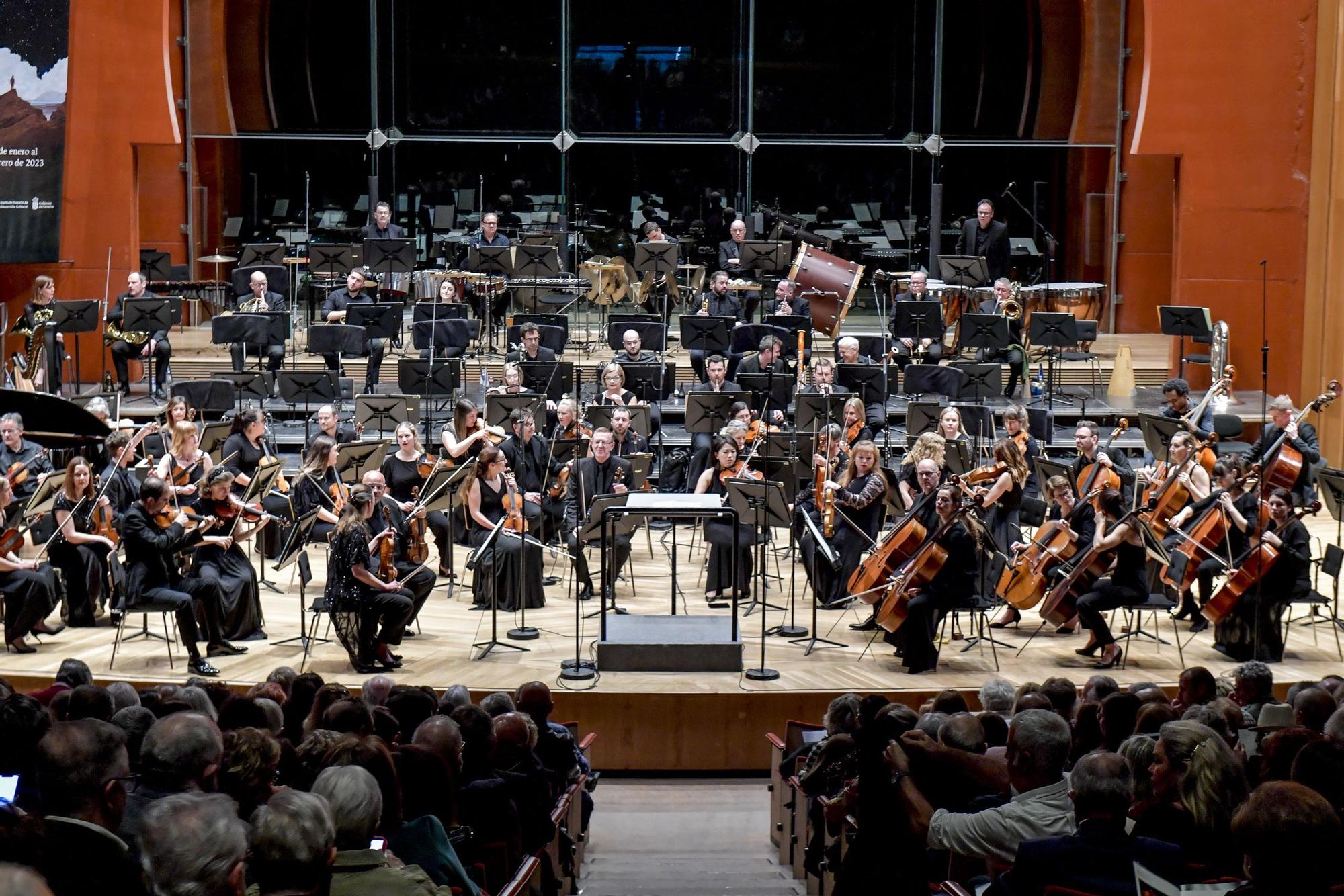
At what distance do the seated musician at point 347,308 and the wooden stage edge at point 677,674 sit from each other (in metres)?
4.38

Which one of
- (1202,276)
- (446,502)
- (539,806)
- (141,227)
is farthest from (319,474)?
(1202,276)

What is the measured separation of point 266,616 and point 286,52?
1068 centimetres

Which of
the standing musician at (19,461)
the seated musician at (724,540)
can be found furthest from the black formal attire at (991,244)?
the standing musician at (19,461)

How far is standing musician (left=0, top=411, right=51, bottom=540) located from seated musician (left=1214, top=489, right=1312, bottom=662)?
7.66 m

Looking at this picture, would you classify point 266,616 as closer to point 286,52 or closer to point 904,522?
point 904,522

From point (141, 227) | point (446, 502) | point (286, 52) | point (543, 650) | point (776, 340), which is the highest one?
point (286, 52)

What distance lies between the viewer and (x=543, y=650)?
9930mm

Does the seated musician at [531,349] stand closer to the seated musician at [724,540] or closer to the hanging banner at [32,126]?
the seated musician at [724,540]

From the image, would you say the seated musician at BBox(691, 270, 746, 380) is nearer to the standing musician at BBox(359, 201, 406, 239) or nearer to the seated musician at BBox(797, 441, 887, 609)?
the standing musician at BBox(359, 201, 406, 239)

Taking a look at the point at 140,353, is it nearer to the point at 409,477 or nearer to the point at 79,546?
the point at 409,477

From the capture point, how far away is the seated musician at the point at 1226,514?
9930mm

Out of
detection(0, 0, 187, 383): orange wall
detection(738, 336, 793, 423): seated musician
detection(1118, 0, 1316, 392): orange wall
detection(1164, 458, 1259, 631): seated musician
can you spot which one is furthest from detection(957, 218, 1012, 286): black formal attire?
detection(0, 0, 187, 383): orange wall

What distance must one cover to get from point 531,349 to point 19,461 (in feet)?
15.2

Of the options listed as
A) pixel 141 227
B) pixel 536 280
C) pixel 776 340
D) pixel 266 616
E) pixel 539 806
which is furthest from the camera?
pixel 141 227
